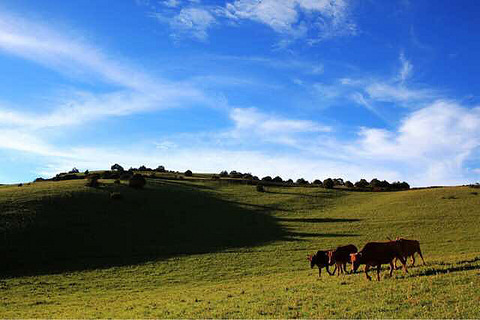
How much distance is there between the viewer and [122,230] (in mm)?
49938

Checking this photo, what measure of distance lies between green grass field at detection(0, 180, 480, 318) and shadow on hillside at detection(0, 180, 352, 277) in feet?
0.62

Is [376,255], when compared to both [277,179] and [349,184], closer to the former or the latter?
[349,184]

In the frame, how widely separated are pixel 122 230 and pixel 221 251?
15.7 m

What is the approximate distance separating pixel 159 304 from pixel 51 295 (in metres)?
11.7

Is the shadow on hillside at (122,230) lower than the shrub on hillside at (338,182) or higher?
lower

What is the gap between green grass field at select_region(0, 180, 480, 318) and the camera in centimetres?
1599

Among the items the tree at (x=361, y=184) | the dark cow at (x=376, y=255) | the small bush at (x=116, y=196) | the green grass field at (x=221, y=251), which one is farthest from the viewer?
the tree at (x=361, y=184)

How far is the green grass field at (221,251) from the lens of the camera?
15992 mm

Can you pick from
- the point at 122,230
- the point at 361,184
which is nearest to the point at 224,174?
the point at 361,184

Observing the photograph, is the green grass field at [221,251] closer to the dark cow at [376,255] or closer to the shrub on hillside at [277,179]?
the dark cow at [376,255]

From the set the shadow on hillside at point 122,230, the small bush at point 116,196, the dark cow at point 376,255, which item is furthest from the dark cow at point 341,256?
the small bush at point 116,196

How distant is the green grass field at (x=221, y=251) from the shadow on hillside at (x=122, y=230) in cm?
19

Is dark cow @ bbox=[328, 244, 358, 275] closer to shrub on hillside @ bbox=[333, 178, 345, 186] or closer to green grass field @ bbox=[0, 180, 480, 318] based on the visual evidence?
green grass field @ bbox=[0, 180, 480, 318]

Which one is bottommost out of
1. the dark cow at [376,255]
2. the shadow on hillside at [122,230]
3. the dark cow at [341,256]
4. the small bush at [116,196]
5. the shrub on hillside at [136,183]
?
the shadow on hillside at [122,230]
